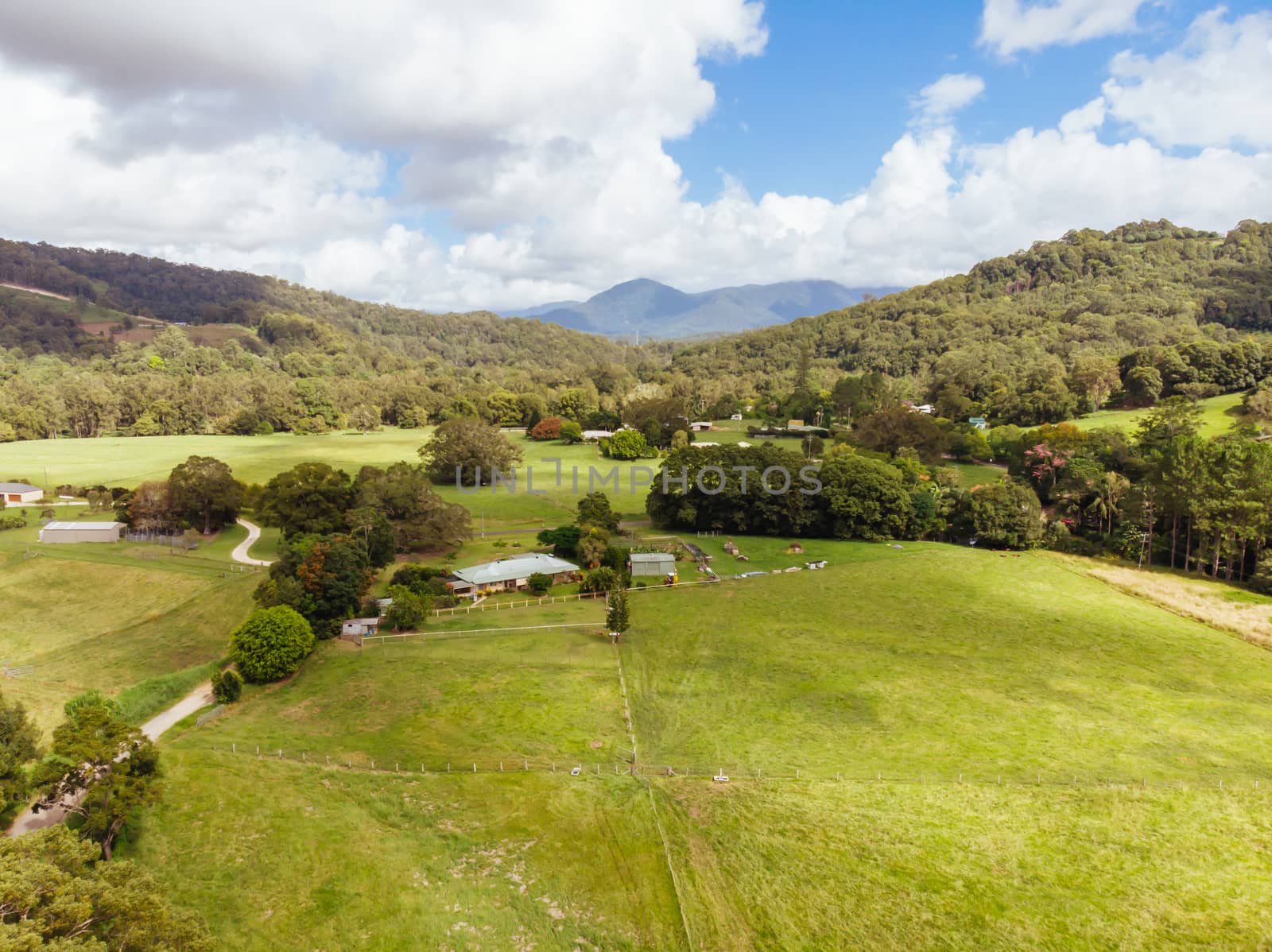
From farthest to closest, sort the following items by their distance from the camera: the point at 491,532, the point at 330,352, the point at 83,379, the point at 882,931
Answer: the point at 330,352 < the point at 83,379 < the point at 491,532 < the point at 882,931

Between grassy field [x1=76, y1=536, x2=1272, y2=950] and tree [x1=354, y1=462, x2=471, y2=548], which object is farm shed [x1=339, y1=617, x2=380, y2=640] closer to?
grassy field [x1=76, y1=536, x2=1272, y2=950]

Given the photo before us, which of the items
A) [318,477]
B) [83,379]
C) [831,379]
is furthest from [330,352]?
[318,477]

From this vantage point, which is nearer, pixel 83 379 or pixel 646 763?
pixel 646 763

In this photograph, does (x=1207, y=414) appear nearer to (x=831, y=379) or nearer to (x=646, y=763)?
(x=831, y=379)

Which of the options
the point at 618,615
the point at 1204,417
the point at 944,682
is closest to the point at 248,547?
the point at 618,615

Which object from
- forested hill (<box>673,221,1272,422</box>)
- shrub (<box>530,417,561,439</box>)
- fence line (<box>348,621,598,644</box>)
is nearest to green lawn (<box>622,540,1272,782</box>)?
fence line (<box>348,621,598,644</box>)

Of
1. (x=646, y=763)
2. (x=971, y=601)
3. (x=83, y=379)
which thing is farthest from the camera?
(x=83, y=379)

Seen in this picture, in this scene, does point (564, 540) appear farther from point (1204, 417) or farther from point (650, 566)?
point (1204, 417)
